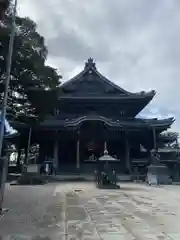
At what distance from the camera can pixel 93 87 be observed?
33094 millimetres

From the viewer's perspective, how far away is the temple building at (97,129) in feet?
92.8

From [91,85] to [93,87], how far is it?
372mm

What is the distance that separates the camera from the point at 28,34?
922 centimetres

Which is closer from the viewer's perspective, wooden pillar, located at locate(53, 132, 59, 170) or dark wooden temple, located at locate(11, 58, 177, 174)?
wooden pillar, located at locate(53, 132, 59, 170)

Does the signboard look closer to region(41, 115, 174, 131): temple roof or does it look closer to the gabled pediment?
region(41, 115, 174, 131): temple roof

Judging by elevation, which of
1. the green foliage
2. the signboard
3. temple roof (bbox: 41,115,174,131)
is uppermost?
temple roof (bbox: 41,115,174,131)

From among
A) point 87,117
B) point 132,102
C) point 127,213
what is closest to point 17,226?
point 127,213

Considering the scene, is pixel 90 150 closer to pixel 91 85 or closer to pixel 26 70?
pixel 91 85

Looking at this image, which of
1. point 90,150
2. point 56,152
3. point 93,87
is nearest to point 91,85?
point 93,87

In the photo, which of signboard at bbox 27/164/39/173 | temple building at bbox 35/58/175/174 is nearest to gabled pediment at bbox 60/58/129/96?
temple building at bbox 35/58/175/174

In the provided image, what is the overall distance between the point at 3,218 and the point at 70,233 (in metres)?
2.26

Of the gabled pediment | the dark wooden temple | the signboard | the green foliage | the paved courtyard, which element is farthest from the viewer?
the gabled pediment

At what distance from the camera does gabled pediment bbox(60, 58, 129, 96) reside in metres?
32.4

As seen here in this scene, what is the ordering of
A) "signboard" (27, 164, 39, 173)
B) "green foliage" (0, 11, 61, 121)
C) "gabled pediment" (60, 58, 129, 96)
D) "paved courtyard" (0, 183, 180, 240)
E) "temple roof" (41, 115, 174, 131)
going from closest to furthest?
"paved courtyard" (0, 183, 180, 240) < "green foliage" (0, 11, 61, 121) < "signboard" (27, 164, 39, 173) < "temple roof" (41, 115, 174, 131) < "gabled pediment" (60, 58, 129, 96)
